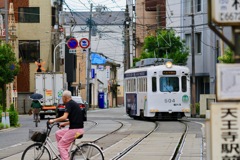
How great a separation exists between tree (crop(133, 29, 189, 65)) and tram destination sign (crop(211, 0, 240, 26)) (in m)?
46.4

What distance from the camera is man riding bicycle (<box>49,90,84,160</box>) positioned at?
14.4 m

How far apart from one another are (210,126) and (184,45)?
50051 millimetres

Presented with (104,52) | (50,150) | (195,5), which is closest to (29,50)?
(195,5)

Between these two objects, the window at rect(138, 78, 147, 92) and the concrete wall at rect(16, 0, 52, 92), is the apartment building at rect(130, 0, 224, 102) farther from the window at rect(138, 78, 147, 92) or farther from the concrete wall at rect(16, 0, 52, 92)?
the concrete wall at rect(16, 0, 52, 92)

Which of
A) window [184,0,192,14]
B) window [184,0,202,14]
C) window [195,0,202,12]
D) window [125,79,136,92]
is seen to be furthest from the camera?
window [184,0,192,14]

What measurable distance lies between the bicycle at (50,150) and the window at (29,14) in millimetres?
50669

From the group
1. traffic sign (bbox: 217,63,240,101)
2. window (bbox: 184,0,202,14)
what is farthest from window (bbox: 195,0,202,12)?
traffic sign (bbox: 217,63,240,101)

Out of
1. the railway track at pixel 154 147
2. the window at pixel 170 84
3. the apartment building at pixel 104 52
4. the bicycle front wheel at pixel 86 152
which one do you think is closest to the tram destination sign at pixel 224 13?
the bicycle front wheel at pixel 86 152

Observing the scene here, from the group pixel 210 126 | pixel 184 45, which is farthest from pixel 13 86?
pixel 210 126

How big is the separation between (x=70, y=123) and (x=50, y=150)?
1030mm

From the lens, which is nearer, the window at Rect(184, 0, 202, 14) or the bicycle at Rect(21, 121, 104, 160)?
the bicycle at Rect(21, 121, 104, 160)

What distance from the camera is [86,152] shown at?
1465 centimetres

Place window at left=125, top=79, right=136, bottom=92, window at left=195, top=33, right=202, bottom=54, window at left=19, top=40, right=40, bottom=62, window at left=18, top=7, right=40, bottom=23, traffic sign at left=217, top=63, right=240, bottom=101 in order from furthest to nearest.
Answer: window at left=18, top=7, right=40, bottom=23 < window at left=19, top=40, right=40, bottom=62 < window at left=195, top=33, right=202, bottom=54 < window at left=125, top=79, right=136, bottom=92 < traffic sign at left=217, top=63, right=240, bottom=101

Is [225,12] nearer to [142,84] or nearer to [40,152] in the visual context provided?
[40,152]
